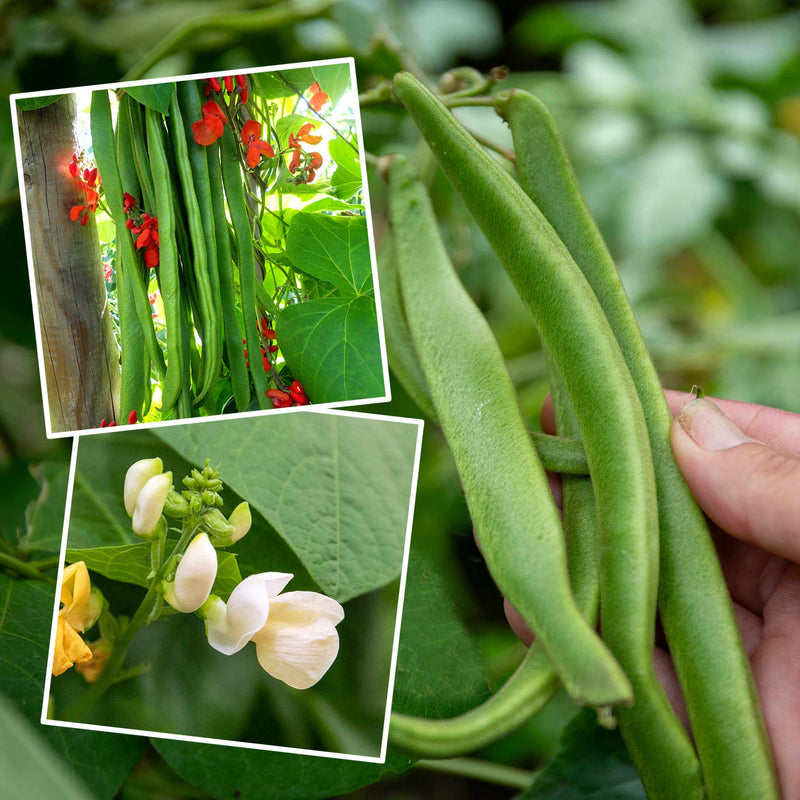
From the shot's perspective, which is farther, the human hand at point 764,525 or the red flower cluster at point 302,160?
the red flower cluster at point 302,160

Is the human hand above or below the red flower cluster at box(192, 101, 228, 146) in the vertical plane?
below

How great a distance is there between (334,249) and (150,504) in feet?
0.80

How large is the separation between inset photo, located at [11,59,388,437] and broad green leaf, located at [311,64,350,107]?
0.10 ft

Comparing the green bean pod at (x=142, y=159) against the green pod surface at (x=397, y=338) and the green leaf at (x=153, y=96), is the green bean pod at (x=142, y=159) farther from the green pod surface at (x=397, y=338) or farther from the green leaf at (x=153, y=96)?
the green pod surface at (x=397, y=338)

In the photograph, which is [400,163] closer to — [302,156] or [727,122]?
[302,156]

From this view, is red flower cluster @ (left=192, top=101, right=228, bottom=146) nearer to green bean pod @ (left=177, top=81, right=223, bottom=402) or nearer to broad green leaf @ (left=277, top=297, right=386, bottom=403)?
green bean pod @ (left=177, top=81, right=223, bottom=402)

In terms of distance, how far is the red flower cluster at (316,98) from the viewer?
0.72 meters

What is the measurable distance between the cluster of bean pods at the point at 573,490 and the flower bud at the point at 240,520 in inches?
6.2

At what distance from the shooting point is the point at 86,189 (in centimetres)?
69

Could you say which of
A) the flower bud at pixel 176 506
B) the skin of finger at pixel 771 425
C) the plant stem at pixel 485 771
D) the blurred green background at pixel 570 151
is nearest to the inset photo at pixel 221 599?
the flower bud at pixel 176 506

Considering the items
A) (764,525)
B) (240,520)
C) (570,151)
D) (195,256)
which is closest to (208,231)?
(195,256)

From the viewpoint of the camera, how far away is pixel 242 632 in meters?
0.61

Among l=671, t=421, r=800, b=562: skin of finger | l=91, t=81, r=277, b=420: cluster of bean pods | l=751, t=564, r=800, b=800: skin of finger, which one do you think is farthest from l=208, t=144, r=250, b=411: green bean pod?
l=751, t=564, r=800, b=800: skin of finger

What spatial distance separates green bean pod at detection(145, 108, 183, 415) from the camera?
0.65 metres
